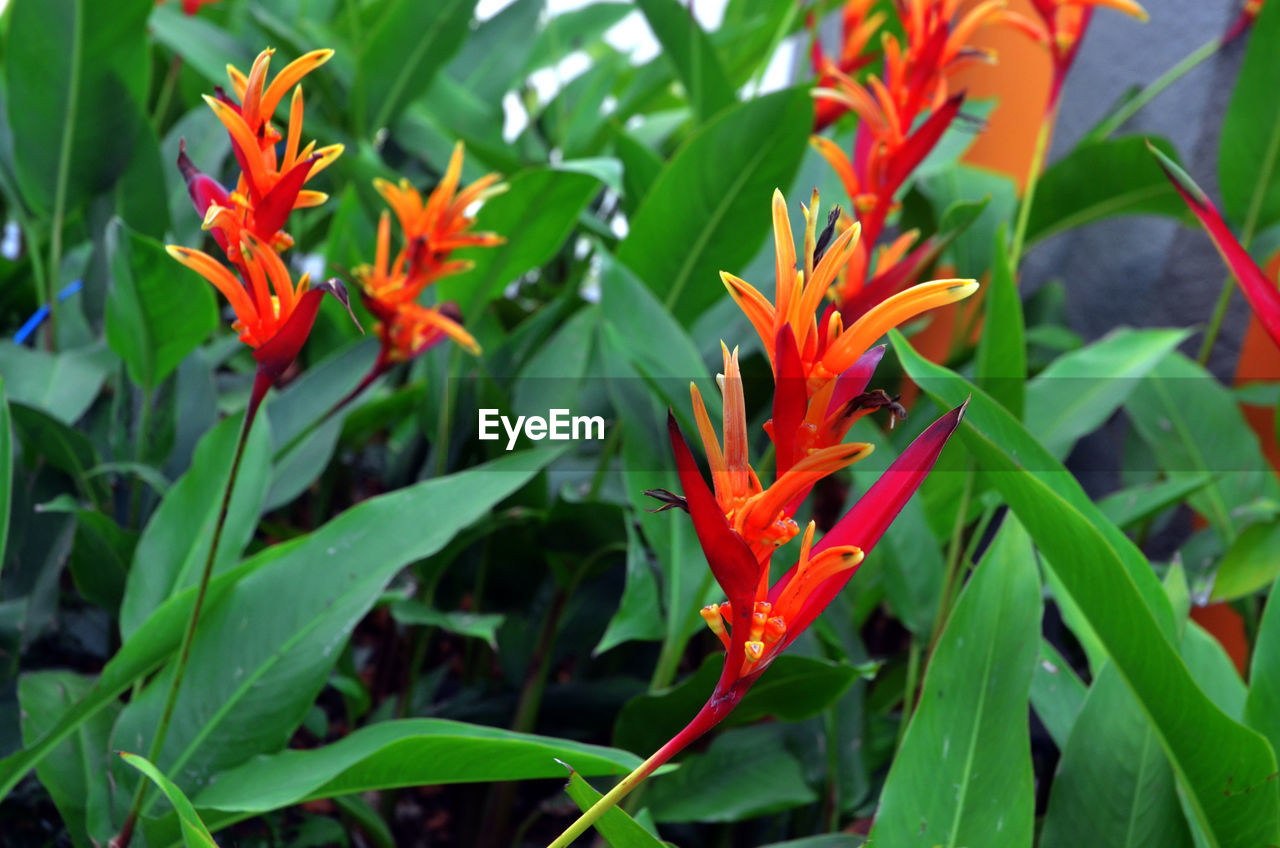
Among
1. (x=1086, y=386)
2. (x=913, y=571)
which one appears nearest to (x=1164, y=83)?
(x=1086, y=386)

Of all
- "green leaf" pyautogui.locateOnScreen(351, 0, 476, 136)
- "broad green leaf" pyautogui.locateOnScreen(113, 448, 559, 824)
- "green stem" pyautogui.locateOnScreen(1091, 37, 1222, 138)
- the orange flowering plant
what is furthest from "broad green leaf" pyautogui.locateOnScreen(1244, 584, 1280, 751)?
"green leaf" pyautogui.locateOnScreen(351, 0, 476, 136)

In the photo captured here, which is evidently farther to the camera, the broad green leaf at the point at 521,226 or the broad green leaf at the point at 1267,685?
the broad green leaf at the point at 521,226

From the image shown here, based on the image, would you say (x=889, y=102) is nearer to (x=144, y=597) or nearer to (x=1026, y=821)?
(x=1026, y=821)

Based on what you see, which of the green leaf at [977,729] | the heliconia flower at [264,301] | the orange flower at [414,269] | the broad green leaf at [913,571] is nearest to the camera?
the heliconia flower at [264,301]

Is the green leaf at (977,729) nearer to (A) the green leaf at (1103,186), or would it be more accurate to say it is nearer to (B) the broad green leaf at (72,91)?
(A) the green leaf at (1103,186)

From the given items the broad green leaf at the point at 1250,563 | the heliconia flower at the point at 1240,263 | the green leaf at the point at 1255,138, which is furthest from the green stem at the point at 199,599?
the green leaf at the point at 1255,138

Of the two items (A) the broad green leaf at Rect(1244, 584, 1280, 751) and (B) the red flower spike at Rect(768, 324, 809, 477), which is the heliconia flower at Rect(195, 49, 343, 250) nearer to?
(B) the red flower spike at Rect(768, 324, 809, 477)

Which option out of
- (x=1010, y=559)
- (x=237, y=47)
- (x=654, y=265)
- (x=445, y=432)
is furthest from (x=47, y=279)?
(x=1010, y=559)
